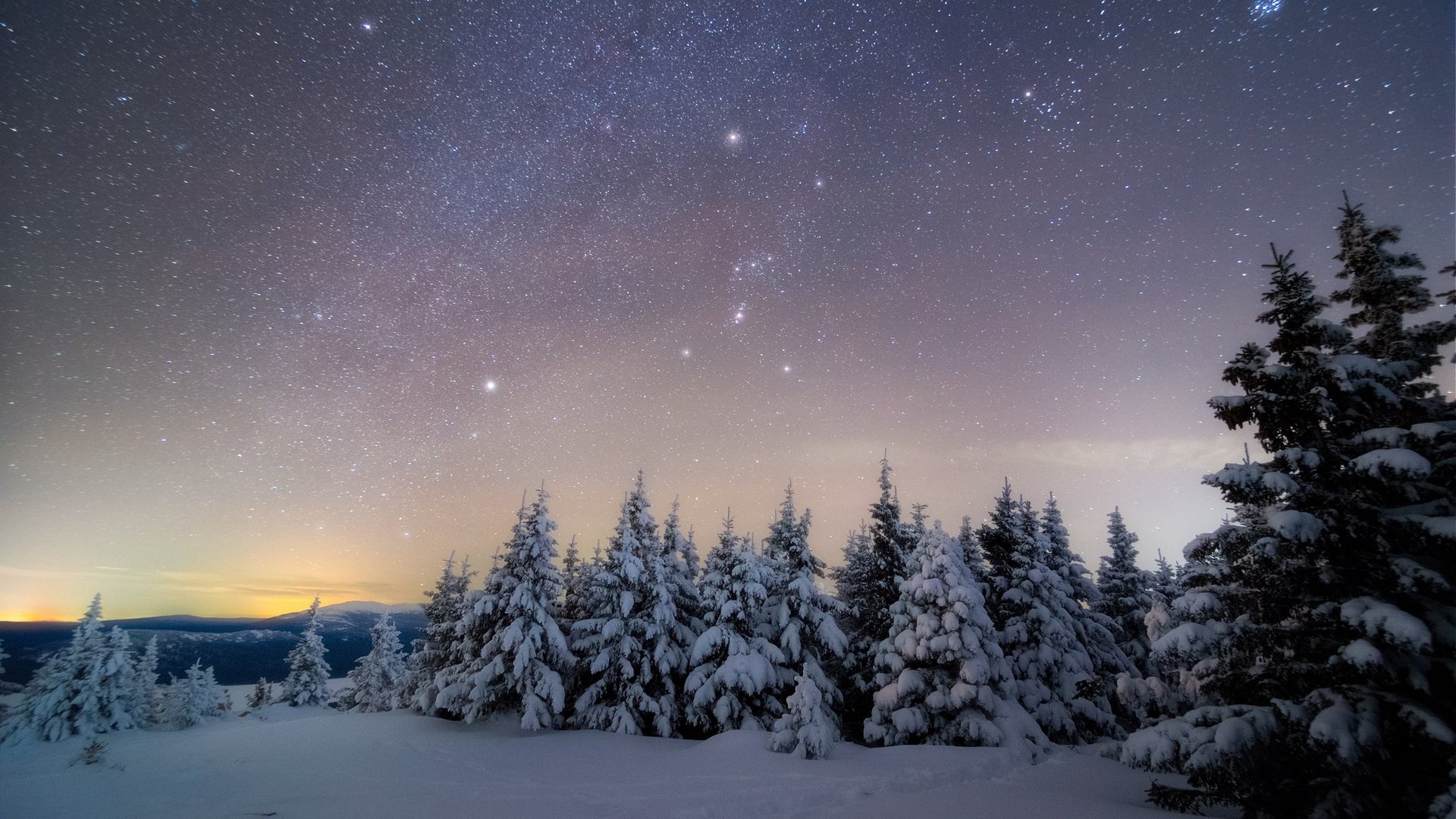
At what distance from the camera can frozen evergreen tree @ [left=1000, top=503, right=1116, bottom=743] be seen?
2303cm

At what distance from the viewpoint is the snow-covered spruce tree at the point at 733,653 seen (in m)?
21.7

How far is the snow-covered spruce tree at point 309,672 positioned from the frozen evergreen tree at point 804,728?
5459 centimetres

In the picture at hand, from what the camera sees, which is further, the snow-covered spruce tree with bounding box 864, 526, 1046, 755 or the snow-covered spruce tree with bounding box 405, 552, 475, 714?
the snow-covered spruce tree with bounding box 405, 552, 475, 714

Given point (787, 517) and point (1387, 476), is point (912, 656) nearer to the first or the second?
point (787, 517)

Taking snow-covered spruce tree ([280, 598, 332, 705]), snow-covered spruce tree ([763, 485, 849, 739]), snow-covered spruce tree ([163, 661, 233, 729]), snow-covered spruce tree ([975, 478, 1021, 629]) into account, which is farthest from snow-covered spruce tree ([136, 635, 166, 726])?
snow-covered spruce tree ([975, 478, 1021, 629])

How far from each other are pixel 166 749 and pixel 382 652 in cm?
3572

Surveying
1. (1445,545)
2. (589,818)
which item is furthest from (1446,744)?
(589,818)

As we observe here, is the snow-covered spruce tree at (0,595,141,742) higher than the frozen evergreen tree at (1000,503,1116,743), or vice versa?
the frozen evergreen tree at (1000,503,1116,743)

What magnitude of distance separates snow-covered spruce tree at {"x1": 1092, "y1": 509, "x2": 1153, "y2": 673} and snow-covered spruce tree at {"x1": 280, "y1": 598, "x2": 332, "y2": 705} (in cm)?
6594

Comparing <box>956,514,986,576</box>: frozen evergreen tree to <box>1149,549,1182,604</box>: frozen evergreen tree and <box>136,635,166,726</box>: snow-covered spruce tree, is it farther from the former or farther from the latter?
<box>136,635,166,726</box>: snow-covered spruce tree

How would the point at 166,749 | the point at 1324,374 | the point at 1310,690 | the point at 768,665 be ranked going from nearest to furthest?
the point at 1310,690
the point at 1324,374
the point at 166,749
the point at 768,665

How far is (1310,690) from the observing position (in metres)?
8.83

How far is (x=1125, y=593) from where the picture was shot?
107 feet

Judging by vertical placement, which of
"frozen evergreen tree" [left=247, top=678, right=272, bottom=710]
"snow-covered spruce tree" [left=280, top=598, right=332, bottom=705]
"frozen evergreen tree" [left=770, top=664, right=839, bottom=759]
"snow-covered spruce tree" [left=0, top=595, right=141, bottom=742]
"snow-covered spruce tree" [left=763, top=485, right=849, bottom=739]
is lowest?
"frozen evergreen tree" [left=247, top=678, right=272, bottom=710]
